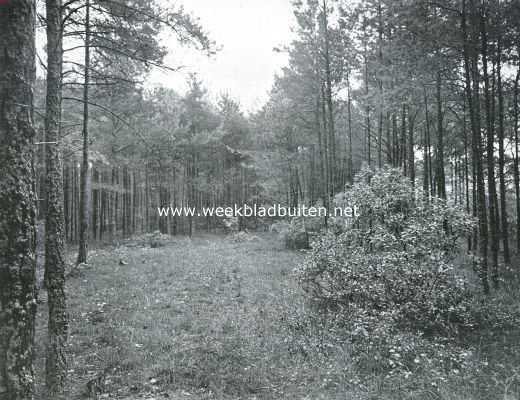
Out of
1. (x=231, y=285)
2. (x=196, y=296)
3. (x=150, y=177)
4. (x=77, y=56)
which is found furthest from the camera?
(x=150, y=177)

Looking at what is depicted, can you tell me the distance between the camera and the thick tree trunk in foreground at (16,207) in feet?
9.21

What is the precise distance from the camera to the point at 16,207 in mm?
2877

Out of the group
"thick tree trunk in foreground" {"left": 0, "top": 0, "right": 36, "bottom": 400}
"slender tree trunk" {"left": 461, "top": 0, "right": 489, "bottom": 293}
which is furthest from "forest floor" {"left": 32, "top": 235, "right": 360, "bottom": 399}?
"slender tree trunk" {"left": 461, "top": 0, "right": 489, "bottom": 293}

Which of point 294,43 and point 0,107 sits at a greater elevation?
point 294,43

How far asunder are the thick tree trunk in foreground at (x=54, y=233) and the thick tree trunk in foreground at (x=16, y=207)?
178cm

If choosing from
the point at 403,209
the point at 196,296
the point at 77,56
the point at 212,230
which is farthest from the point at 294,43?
the point at 212,230

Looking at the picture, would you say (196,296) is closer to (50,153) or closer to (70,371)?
(70,371)

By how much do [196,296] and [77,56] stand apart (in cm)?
968

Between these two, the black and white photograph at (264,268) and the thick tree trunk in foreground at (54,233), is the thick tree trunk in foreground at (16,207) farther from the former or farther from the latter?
the thick tree trunk in foreground at (54,233)

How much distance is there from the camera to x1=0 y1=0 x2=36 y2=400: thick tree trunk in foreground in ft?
9.21

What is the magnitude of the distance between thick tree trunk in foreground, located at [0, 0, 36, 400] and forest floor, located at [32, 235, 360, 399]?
1.91m

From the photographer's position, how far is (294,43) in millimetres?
17734

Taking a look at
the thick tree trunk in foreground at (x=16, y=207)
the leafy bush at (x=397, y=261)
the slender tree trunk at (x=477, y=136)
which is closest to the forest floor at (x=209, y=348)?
the leafy bush at (x=397, y=261)

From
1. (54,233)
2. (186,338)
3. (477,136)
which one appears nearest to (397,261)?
(186,338)
